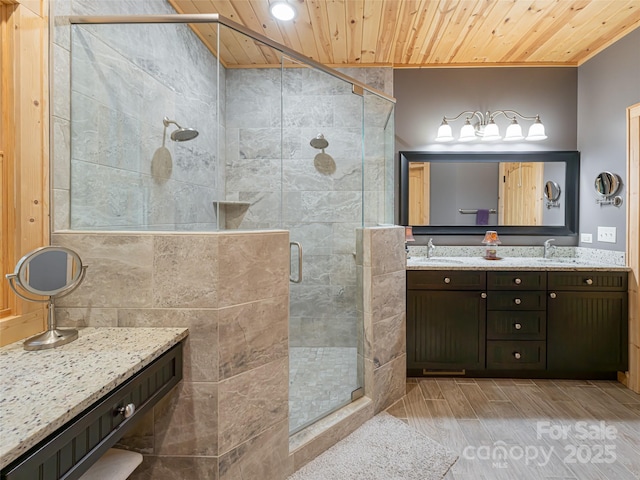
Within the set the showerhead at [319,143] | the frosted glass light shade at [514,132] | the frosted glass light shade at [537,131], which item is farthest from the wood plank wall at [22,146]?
the frosted glass light shade at [537,131]

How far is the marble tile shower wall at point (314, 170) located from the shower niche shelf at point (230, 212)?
10.2 inches

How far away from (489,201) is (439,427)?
2010mm

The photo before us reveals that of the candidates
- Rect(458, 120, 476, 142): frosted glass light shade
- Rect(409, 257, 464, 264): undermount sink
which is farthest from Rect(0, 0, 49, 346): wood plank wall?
Rect(458, 120, 476, 142): frosted glass light shade

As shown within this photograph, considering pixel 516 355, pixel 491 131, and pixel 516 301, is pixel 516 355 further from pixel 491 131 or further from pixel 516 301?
pixel 491 131

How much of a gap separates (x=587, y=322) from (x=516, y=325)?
518mm

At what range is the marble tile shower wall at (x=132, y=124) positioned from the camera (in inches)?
59.2

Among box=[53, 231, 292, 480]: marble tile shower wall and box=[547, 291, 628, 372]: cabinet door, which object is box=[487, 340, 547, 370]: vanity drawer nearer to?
box=[547, 291, 628, 372]: cabinet door

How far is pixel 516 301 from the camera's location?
2.65 m

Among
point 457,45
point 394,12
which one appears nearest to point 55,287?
point 394,12

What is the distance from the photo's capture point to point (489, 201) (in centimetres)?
318

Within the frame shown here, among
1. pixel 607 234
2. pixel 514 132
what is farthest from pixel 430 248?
pixel 607 234

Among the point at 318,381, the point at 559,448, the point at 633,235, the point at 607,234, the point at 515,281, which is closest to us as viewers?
the point at 559,448

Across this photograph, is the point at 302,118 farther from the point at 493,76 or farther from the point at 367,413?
the point at 367,413

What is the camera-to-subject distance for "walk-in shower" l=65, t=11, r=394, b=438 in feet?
5.24
